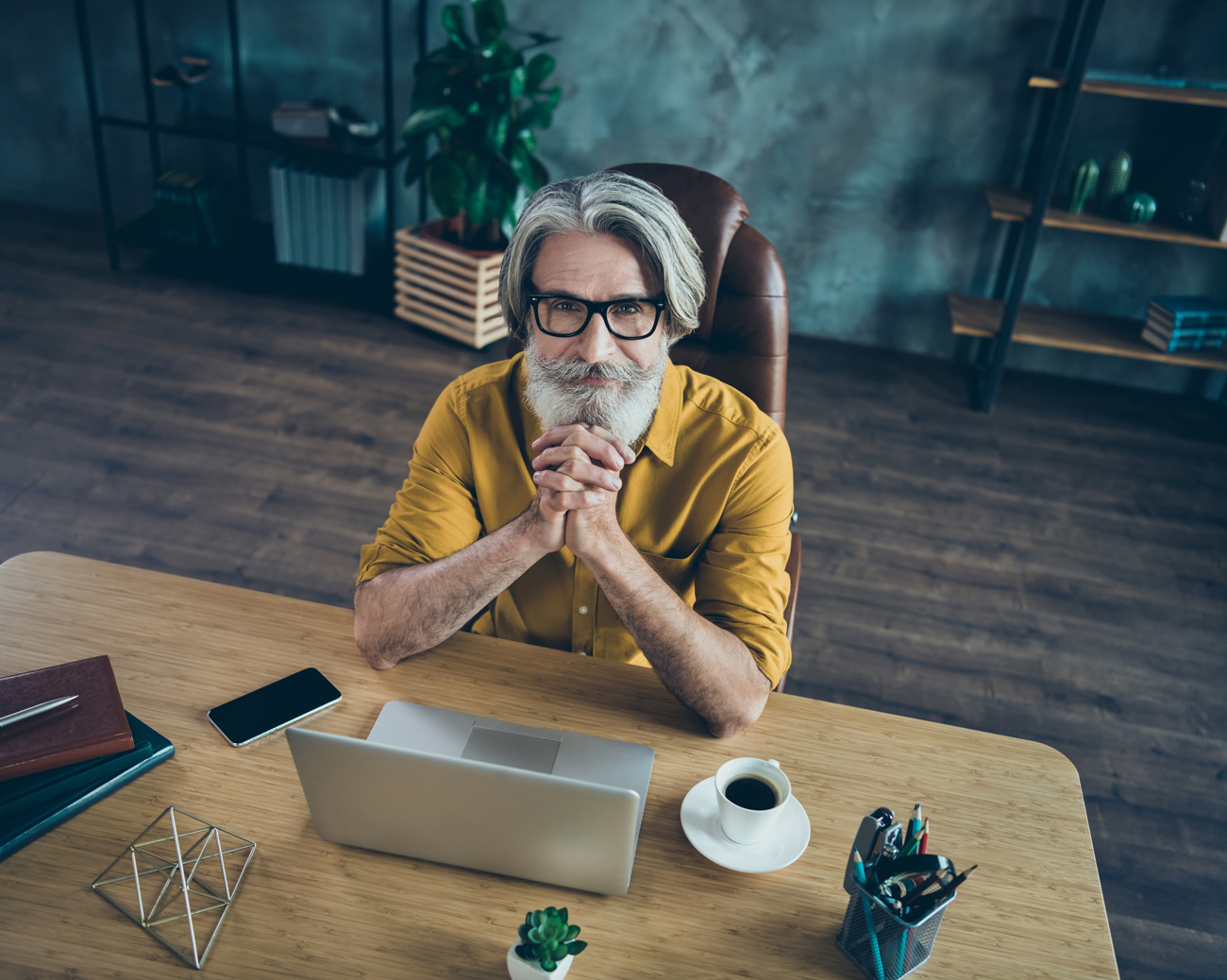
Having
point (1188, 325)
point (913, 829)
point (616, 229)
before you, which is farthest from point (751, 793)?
point (1188, 325)

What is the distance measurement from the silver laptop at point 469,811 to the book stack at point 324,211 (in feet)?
11.1

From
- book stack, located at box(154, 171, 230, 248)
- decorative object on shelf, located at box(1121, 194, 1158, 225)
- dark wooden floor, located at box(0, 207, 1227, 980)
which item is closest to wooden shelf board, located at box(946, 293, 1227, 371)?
dark wooden floor, located at box(0, 207, 1227, 980)

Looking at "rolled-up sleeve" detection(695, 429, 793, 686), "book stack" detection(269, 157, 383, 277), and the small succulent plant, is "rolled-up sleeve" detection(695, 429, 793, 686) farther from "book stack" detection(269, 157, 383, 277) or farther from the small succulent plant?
"book stack" detection(269, 157, 383, 277)

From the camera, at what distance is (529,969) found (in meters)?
0.91

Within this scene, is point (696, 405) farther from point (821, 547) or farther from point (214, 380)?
point (214, 380)

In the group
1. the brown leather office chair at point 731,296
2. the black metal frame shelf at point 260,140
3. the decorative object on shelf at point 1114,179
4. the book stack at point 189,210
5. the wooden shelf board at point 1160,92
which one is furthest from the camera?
the book stack at point 189,210

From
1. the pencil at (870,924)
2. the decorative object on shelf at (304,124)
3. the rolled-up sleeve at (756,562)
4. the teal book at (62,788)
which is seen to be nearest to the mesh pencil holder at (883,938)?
the pencil at (870,924)

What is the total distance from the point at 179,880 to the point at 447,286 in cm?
322

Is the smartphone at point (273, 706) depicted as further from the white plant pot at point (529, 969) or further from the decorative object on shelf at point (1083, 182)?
the decorative object on shelf at point (1083, 182)

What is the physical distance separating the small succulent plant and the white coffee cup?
0.79 feet

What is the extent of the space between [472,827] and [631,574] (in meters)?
0.43

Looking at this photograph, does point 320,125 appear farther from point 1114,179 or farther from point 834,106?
point 1114,179

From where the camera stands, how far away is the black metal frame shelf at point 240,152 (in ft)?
12.4

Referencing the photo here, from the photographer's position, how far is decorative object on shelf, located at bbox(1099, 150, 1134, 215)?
3463 mm
